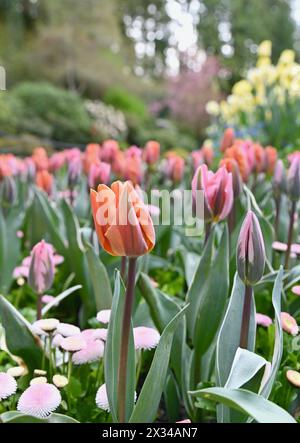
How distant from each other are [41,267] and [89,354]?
0.20 m

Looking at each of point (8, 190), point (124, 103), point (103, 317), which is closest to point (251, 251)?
point (103, 317)

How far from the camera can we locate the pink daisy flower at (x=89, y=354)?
935mm

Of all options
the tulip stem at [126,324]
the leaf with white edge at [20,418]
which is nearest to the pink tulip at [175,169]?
the tulip stem at [126,324]

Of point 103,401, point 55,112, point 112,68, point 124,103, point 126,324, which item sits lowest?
point 103,401

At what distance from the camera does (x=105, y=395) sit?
2.72ft

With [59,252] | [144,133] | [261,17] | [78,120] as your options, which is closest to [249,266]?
[59,252]

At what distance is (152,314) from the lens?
1089 mm

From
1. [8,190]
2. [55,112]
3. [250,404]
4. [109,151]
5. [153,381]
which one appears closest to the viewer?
[250,404]

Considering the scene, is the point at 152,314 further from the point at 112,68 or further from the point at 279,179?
the point at 112,68

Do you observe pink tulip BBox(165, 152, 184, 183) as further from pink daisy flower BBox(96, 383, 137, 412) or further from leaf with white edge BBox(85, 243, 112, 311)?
pink daisy flower BBox(96, 383, 137, 412)

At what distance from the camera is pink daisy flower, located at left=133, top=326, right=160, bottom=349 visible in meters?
0.91

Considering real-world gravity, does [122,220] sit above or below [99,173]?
below

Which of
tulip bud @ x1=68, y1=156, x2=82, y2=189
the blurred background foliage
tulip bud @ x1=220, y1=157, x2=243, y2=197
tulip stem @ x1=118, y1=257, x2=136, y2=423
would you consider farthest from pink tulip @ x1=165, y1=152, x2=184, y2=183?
the blurred background foliage

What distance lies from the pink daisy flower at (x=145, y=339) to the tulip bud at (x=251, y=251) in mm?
215
